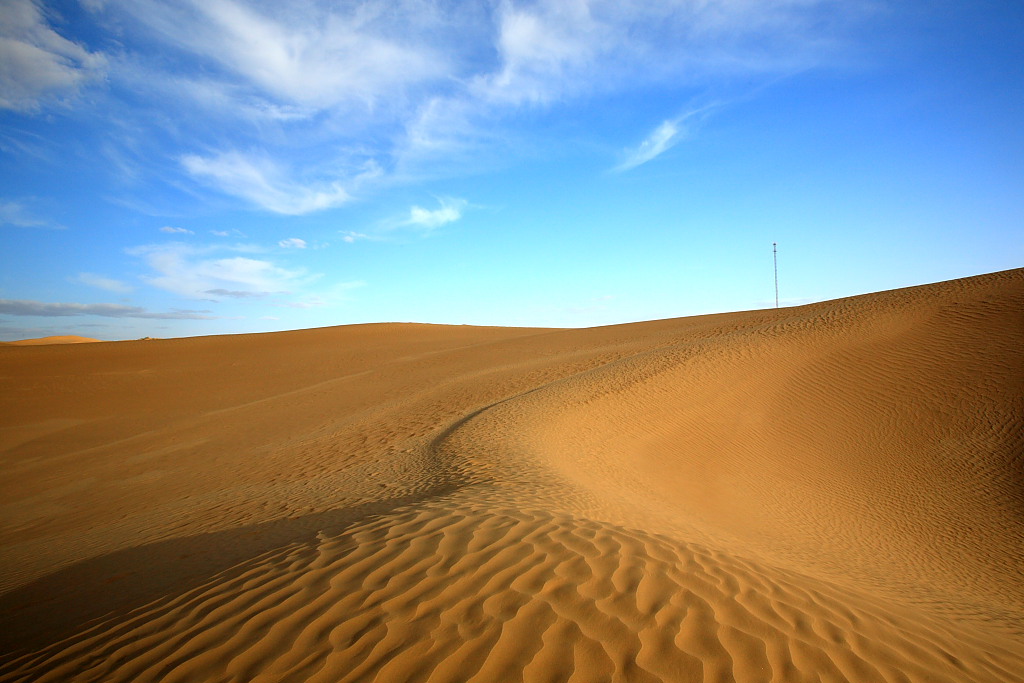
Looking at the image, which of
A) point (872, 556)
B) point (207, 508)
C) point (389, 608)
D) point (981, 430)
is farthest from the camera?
point (981, 430)

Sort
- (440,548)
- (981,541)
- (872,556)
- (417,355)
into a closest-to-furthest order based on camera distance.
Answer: (440,548), (872,556), (981,541), (417,355)

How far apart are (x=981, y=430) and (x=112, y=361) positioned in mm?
38367

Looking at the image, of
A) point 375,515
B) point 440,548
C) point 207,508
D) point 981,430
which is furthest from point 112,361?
point 981,430

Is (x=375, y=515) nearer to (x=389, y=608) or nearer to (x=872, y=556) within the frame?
(x=389, y=608)

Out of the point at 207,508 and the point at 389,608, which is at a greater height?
the point at 389,608

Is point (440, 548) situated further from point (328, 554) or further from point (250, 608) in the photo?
point (250, 608)

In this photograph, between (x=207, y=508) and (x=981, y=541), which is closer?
(x=981, y=541)

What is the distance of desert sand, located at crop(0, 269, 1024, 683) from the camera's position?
3119mm

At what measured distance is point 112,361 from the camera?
30156 millimetres

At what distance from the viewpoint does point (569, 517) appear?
5258 millimetres

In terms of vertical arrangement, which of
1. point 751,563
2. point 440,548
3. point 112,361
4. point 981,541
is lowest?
point 981,541

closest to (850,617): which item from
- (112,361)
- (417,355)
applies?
(417,355)

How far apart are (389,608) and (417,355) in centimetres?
2559

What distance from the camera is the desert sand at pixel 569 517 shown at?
312cm
